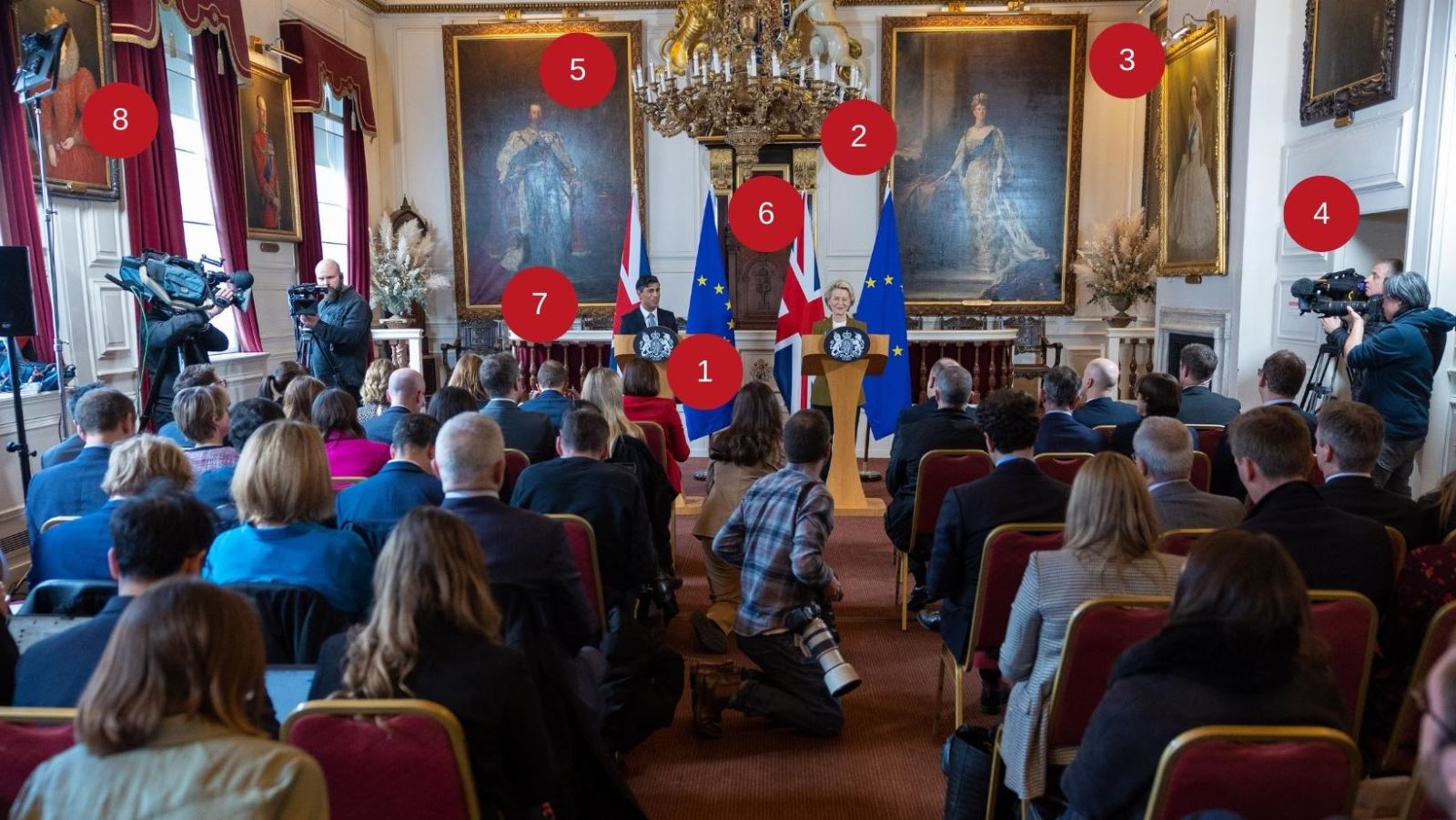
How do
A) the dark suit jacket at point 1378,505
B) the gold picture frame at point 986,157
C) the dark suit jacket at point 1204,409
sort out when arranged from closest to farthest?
the dark suit jacket at point 1378,505, the dark suit jacket at point 1204,409, the gold picture frame at point 986,157

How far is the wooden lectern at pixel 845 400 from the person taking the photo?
20.6 ft

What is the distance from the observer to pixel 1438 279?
5441 mm

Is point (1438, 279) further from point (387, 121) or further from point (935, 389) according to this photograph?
point (387, 121)

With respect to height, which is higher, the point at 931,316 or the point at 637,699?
the point at 931,316

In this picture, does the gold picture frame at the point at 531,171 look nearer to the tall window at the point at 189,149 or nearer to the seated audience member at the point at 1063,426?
the tall window at the point at 189,149

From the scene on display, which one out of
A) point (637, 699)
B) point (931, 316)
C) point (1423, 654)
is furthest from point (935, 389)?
point (931, 316)

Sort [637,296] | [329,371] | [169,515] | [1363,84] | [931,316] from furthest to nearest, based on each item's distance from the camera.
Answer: [931,316] → [637,296] → [329,371] → [1363,84] → [169,515]

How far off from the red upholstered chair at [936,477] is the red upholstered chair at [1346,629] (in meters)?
1.80

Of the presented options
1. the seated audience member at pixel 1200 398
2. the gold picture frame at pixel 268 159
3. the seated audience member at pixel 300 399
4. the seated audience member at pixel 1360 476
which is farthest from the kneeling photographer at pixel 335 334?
the seated audience member at pixel 1360 476

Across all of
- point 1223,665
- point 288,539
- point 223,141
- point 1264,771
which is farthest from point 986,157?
point 1264,771

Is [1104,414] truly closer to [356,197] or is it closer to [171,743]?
[171,743]

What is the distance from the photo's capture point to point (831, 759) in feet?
10.6

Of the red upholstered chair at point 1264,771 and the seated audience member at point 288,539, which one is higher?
the seated audience member at point 288,539

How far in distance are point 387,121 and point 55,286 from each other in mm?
5597
